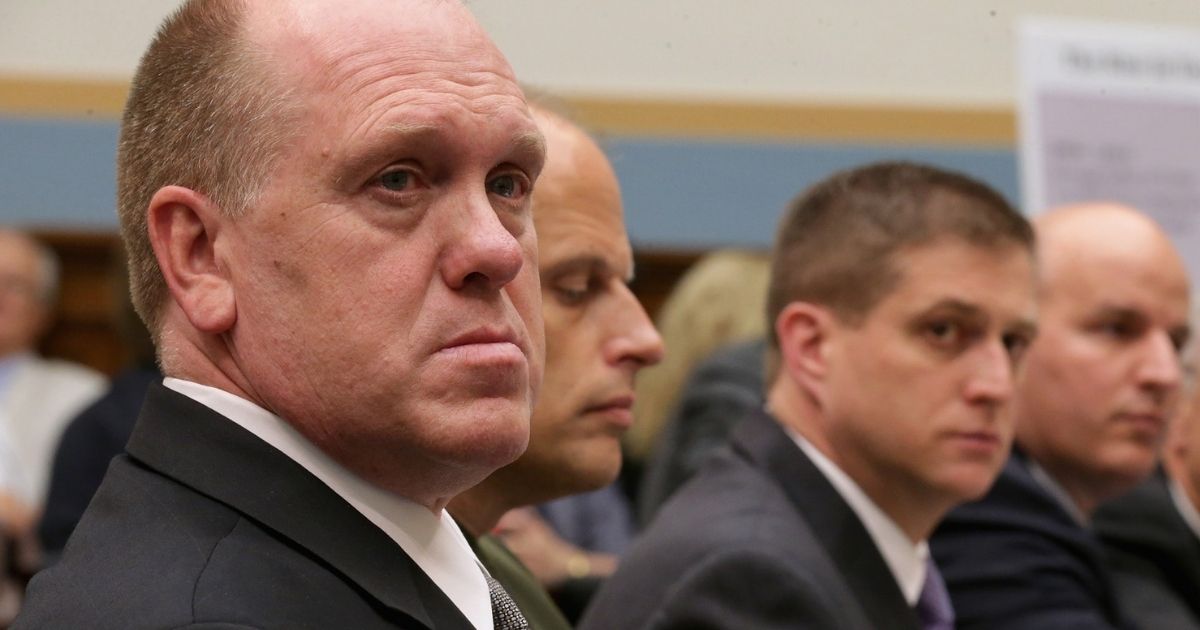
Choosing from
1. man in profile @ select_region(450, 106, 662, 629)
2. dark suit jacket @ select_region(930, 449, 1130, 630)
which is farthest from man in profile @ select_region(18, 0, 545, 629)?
dark suit jacket @ select_region(930, 449, 1130, 630)

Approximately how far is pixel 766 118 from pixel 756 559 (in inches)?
97.2

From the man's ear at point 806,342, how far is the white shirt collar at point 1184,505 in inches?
43.7

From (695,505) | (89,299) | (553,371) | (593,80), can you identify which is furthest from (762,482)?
(89,299)

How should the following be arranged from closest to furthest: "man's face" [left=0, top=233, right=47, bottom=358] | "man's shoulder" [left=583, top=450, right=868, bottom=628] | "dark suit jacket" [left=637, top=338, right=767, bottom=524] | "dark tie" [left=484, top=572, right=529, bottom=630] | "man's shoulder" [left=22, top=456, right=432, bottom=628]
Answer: "man's shoulder" [left=22, top=456, right=432, bottom=628] → "dark tie" [left=484, top=572, right=529, bottom=630] → "man's shoulder" [left=583, top=450, right=868, bottom=628] → "dark suit jacket" [left=637, top=338, right=767, bottom=524] → "man's face" [left=0, top=233, right=47, bottom=358]

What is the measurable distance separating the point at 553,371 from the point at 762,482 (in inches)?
20.2

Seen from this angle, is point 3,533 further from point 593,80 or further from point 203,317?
point 203,317

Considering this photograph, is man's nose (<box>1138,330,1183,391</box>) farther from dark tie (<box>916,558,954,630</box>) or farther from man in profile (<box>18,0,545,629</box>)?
man in profile (<box>18,0,545,629</box>)

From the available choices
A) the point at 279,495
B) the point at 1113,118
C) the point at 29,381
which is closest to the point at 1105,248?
the point at 1113,118

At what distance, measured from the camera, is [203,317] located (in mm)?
1273

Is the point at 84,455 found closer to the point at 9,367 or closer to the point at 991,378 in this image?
the point at 9,367

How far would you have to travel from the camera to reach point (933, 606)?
2.46 meters

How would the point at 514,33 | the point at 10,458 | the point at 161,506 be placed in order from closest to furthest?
the point at 161,506 < the point at 514,33 < the point at 10,458

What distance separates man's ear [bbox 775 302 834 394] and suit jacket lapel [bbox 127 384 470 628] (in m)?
1.35

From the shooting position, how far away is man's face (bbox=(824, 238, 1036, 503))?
2.40 meters
